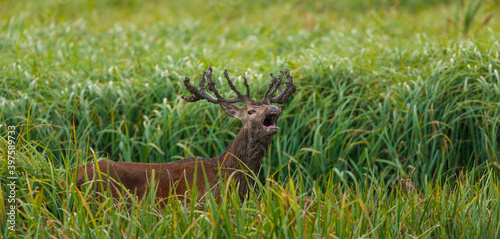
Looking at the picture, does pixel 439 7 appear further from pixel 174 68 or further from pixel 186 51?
pixel 174 68

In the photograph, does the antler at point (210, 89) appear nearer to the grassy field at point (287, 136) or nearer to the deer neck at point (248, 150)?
the deer neck at point (248, 150)

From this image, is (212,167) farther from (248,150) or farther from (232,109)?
(232,109)

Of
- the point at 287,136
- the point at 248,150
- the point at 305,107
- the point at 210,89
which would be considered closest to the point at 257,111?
the point at 248,150

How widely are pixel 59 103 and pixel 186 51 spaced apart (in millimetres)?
2288

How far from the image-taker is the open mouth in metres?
3.77

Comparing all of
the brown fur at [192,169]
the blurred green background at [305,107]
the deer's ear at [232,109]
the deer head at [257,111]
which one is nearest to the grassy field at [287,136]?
the blurred green background at [305,107]

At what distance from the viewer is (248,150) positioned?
402cm

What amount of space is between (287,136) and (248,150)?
4.86 feet

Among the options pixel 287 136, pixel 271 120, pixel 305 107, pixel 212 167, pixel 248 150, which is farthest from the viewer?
pixel 305 107

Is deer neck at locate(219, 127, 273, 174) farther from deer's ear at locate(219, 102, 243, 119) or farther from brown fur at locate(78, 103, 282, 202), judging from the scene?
deer's ear at locate(219, 102, 243, 119)

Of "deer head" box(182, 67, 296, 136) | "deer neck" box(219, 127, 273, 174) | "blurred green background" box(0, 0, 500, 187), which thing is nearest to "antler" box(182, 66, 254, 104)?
"deer head" box(182, 67, 296, 136)

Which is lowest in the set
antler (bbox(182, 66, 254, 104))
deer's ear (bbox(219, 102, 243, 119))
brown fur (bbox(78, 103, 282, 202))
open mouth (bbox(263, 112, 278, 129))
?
brown fur (bbox(78, 103, 282, 202))

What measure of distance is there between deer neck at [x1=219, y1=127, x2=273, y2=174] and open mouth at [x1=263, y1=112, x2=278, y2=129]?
8 centimetres

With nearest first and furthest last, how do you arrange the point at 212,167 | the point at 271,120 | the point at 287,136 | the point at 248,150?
the point at 271,120
the point at 248,150
the point at 212,167
the point at 287,136
